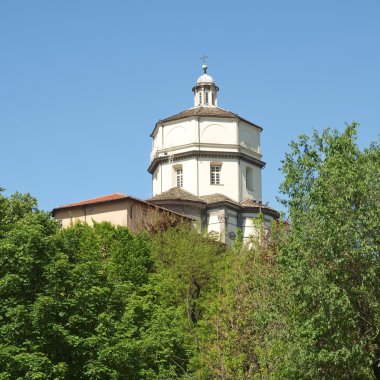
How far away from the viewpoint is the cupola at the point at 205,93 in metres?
72.0

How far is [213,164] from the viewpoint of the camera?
Answer: 6600cm

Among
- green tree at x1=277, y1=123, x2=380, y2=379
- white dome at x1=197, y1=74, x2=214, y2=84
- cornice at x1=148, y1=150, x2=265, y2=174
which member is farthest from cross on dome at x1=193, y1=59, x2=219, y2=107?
green tree at x1=277, y1=123, x2=380, y2=379

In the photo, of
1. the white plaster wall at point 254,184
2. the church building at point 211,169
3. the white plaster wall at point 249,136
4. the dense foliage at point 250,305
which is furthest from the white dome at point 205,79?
the dense foliage at point 250,305

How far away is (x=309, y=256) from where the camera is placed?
23.6 meters

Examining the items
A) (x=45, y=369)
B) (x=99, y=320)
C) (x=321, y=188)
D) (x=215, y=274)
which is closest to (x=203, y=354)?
(x=99, y=320)

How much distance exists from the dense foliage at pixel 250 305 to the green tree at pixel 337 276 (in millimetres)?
35

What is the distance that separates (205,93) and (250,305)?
44487 mm

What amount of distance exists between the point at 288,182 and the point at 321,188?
1.57 m

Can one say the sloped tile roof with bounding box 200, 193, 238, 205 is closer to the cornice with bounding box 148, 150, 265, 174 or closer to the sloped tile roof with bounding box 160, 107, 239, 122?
the cornice with bounding box 148, 150, 265, 174

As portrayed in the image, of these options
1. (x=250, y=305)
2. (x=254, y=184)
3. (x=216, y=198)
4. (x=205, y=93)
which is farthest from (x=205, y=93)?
(x=250, y=305)

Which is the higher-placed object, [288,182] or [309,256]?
[288,182]

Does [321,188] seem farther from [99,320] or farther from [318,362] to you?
[99,320]

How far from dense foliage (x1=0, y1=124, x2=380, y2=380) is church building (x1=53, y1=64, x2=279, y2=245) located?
1044 inches

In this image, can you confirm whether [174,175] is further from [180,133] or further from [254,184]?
[254,184]
